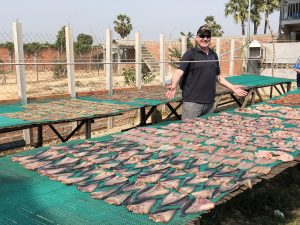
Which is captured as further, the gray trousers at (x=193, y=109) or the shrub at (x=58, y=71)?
the shrub at (x=58, y=71)

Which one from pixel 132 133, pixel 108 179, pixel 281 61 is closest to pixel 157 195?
pixel 108 179

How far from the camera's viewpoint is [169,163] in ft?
10.6

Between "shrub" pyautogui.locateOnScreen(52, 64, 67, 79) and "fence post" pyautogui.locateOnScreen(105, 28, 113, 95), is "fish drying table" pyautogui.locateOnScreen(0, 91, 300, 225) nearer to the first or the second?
"fence post" pyautogui.locateOnScreen(105, 28, 113, 95)

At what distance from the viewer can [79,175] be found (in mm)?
2912

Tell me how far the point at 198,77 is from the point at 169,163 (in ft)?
7.48

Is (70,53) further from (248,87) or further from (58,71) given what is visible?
(58,71)

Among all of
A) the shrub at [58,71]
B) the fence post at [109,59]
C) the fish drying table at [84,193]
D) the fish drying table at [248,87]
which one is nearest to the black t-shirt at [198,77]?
the fish drying table at [84,193]

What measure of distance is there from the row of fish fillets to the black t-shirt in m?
0.64

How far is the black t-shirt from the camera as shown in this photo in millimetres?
5133

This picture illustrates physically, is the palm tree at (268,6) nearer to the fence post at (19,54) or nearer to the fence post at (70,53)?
the fence post at (70,53)

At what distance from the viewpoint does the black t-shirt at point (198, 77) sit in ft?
16.8

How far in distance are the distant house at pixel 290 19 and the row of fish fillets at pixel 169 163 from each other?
81.6ft

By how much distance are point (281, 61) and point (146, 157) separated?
17.7 m

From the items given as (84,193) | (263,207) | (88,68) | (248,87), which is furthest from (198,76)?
(88,68)
